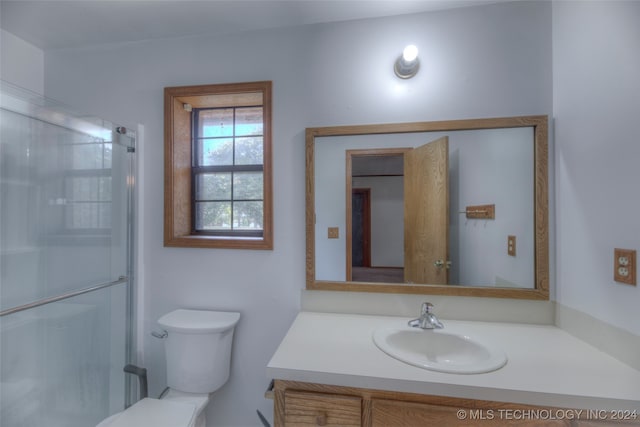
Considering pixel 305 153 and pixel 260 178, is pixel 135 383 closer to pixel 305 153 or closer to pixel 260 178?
pixel 260 178

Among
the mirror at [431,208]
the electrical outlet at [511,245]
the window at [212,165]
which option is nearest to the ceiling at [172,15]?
the window at [212,165]

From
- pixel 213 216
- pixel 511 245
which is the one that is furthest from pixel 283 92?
pixel 511 245

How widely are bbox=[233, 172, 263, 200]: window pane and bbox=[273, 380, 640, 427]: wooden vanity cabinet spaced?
1.04 metres

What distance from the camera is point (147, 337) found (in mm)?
1550

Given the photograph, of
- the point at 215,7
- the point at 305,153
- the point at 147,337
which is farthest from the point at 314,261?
the point at 215,7

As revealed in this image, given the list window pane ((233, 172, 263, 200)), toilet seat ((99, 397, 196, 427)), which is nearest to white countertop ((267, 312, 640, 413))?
toilet seat ((99, 397, 196, 427))

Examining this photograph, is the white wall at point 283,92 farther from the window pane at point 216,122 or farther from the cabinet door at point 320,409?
the cabinet door at point 320,409

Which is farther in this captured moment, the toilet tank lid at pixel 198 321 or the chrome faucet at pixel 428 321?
the toilet tank lid at pixel 198 321

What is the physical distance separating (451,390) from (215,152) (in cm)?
165

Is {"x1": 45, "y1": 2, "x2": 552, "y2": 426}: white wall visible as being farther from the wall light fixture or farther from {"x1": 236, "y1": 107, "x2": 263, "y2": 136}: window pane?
{"x1": 236, "y1": 107, "x2": 263, "y2": 136}: window pane

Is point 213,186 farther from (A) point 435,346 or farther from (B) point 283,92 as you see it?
(A) point 435,346

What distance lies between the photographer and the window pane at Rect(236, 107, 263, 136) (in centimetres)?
→ 164

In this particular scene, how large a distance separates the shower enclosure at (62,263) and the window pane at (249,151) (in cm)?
59

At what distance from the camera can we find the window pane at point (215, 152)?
166 cm
